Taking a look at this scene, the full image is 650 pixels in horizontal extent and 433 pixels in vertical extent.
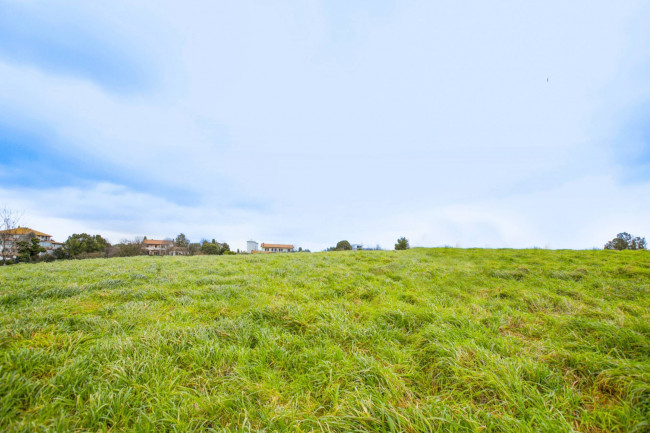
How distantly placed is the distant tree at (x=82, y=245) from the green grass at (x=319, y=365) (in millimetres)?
65537

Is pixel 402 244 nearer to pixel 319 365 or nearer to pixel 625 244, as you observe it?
pixel 625 244

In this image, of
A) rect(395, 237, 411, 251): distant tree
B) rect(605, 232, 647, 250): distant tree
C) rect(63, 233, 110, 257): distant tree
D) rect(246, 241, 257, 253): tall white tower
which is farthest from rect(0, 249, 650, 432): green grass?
rect(246, 241, 257, 253): tall white tower

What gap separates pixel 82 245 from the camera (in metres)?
51.0

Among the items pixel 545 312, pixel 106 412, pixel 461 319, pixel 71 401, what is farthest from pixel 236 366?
pixel 545 312

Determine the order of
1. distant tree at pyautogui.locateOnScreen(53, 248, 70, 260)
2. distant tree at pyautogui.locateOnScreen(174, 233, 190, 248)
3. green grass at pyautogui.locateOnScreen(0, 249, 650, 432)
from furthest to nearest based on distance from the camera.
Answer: distant tree at pyautogui.locateOnScreen(174, 233, 190, 248) < distant tree at pyautogui.locateOnScreen(53, 248, 70, 260) < green grass at pyautogui.locateOnScreen(0, 249, 650, 432)

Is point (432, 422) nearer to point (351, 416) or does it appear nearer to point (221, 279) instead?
point (351, 416)

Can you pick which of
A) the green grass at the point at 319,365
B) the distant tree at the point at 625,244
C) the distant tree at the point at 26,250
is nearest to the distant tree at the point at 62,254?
the distant tree at the point at 26,250

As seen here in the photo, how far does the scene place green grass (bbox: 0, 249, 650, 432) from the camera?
85.1 inches

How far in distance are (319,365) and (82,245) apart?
74.1 meters

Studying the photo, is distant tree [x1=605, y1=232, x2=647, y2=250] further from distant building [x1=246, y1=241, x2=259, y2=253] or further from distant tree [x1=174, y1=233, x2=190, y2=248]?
distant tree [x1=174, y1=233, x2=190, y2=248]

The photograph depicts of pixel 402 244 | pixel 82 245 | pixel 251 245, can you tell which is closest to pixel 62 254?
pixel 82 245

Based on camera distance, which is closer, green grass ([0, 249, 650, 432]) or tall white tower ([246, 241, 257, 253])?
green grass ([0, 249, 650, 432])

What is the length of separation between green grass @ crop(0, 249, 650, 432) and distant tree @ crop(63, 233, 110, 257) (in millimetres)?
65537

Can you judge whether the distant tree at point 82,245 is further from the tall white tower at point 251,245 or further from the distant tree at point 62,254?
the tall white tower at point 251,245
